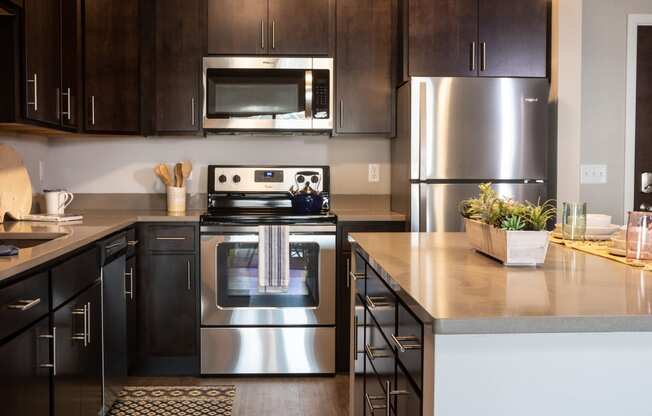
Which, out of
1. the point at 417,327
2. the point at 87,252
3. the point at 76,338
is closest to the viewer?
the point at 417,327

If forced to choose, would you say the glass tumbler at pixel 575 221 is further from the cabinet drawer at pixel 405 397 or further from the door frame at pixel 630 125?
the door frame at pixel 630 125

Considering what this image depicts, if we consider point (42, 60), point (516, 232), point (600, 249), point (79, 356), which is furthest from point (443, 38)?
point (79, 356)

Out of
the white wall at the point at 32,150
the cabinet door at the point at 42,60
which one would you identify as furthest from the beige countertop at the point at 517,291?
the white wall at the point at 32,150

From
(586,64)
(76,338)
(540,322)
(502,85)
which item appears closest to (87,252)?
(76,338)

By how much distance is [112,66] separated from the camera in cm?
364

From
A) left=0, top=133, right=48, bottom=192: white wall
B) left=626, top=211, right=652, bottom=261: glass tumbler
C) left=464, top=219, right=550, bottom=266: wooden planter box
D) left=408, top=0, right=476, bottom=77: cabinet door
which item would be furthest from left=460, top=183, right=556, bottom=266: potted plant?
left=0, top=133, right=48, bottom=192: white wall

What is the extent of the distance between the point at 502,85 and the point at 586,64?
2.30ft

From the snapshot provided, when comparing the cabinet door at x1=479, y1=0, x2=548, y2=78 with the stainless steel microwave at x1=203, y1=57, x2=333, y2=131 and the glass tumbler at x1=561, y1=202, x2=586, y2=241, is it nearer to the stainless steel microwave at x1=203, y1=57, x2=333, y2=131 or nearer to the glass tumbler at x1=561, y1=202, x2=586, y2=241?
the stainless steel microwave at x1=203, y1=57, x2=333, y2=131

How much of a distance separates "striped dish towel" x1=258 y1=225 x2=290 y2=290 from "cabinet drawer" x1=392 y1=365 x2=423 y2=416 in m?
1.92

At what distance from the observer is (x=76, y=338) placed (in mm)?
2406

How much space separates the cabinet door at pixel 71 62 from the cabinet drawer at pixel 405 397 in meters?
2.29

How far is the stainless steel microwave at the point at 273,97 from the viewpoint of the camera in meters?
3.80

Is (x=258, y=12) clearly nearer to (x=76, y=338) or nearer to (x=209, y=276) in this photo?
(x=209, y=276)

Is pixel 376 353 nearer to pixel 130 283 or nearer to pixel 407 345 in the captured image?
pixel 407 345
